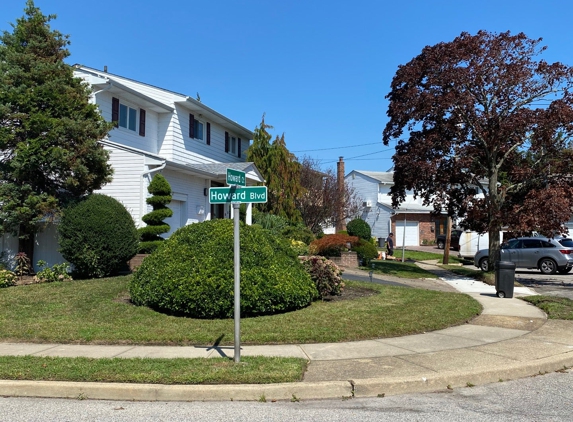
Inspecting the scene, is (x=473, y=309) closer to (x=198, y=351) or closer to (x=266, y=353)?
(x=266, y=353)

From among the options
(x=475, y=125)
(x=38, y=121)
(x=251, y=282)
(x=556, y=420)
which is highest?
(x=475, y=125)

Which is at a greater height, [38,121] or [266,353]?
[38,121]

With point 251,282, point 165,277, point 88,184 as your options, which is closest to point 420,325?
point 251,282

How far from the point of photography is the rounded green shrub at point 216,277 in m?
9.48

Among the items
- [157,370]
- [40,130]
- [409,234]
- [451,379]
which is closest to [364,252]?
[40,130]

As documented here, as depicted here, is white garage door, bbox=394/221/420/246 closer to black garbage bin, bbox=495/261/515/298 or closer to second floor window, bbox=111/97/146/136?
second floor window, bbox=111/97/146/136

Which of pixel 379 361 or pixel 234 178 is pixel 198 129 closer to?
pixel 234 178

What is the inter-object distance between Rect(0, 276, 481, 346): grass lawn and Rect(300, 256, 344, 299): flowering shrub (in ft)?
1.51

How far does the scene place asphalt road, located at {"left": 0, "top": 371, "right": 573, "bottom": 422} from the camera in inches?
204

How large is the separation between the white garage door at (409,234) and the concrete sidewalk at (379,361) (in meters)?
33.5

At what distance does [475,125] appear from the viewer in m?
18.8

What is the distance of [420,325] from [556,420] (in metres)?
4.19

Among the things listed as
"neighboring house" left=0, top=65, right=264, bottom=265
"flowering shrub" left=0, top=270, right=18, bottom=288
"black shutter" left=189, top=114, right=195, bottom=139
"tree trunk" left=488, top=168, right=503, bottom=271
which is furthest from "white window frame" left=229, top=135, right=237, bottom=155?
"flowering shrub" left=0, top=270, right=18, bottom=288

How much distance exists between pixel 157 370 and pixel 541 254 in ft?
69.7
